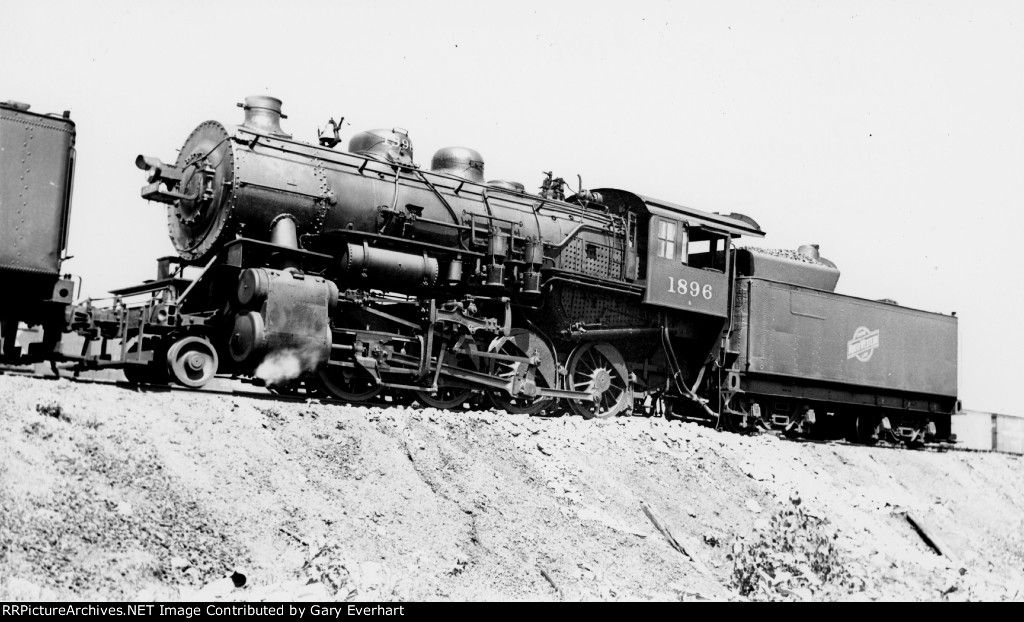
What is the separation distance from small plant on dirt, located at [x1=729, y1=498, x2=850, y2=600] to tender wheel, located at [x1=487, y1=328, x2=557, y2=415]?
3.75 metres

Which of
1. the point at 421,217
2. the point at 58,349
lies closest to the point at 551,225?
the point at 421,217

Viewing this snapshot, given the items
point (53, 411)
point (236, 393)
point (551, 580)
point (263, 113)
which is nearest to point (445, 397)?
point (236, 393)

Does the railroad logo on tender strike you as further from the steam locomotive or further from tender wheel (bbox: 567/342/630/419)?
tender wheel (bbox: 567/342/630/419)

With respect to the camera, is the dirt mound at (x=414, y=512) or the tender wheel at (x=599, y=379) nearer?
the dirt mound at (x=414, y=512)

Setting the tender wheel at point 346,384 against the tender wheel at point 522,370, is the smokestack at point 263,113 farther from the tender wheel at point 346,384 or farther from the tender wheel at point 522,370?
the tender wheel at point 522,370

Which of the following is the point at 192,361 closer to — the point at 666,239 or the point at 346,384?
the point at 346,384

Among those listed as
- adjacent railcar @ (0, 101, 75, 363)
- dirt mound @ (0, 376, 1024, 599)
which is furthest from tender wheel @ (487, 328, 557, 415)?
adjacent railcar @ (0, 101, 75, 363)

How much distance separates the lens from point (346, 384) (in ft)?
36.6

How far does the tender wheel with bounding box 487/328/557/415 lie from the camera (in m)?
12.4

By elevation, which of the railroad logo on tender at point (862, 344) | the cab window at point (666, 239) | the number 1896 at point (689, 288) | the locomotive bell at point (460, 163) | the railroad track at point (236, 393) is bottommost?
the railroad track at point (236, 393)

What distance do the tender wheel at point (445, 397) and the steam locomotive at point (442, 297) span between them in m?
0.03

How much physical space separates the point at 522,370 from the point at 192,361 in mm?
4624

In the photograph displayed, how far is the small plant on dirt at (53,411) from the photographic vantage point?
23.5 feet

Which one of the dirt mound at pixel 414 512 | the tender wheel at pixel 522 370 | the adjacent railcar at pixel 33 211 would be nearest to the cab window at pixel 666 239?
the tender wheel at pixel 522 370
